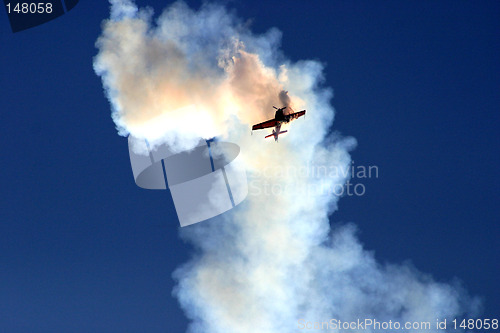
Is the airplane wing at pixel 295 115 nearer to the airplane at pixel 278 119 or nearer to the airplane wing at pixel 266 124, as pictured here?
the airplane at pixel 278 119

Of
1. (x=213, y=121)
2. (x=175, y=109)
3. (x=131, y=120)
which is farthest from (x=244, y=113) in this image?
(x=131, y=120)

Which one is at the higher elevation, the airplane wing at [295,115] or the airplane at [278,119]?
the airplane wing at [295,115]

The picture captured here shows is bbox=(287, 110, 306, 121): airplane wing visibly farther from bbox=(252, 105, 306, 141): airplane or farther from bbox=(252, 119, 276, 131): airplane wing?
bbox=(252, 119, 276, 131): airplane wing

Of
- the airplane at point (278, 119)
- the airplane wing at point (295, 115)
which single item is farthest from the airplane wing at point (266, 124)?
the airplane wing at point (295, 115)

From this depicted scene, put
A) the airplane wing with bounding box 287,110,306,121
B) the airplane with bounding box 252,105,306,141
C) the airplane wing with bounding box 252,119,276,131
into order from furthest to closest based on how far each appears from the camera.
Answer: the airplane wing with bounding box 287,110,306,121 → the airplane wing with bounding box 252,119,276,131 → the airplane with bounding box 252,105,306,141

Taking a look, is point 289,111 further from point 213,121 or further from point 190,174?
point 190,174

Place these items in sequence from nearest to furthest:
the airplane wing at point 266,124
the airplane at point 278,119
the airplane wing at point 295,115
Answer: the airplane at point 278,119 → the airplane wing at point 266,124 → the airplane wing at point 295,115

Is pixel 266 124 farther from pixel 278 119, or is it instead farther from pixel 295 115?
pixel 295 115

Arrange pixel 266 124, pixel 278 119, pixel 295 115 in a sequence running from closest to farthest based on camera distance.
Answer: pixel 278 119 < pixel 266 124 < pixel 295 115

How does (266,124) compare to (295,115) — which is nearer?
(266,124)

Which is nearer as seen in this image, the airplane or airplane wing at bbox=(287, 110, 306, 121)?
the airplane

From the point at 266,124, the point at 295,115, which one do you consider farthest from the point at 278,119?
the point at 295,115

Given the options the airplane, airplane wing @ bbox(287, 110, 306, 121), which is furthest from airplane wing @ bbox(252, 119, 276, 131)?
airplane wing @ bbox(287, 110, 306, 121)

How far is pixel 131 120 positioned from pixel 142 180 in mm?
11452
